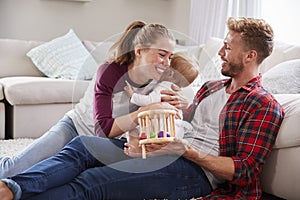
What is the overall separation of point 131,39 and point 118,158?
44cm

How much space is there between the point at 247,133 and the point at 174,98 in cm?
38

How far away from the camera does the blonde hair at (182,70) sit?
4.16 feet

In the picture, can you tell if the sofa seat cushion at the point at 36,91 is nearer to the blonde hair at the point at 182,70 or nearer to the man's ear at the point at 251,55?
the man's ear at the point at 251,55

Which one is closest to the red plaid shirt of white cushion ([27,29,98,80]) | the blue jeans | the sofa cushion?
the blue jeans

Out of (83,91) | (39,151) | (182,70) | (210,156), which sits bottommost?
(39,151)

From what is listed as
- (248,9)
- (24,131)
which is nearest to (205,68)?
(24,131)

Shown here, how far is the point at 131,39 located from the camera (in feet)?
4.44

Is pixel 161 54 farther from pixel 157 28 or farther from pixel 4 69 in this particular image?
pixel 4 69

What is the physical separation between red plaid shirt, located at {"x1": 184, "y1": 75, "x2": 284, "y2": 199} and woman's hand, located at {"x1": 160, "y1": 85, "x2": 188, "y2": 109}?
151 millimetres

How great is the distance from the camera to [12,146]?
2752mm

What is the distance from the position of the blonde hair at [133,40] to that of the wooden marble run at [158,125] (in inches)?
7.3

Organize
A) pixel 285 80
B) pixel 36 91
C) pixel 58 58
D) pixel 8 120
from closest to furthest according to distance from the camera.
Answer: pixel 285 80, pixel 36 91, pixel 8 120, pixel 58 58

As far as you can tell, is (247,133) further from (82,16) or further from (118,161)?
(82,16)

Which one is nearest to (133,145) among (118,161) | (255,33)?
(118,161)
